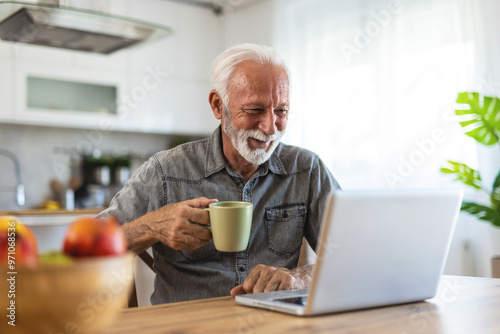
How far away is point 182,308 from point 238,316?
133 mm

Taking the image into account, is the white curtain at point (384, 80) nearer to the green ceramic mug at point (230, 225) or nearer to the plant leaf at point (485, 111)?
the plant leaf at point (485, 111)

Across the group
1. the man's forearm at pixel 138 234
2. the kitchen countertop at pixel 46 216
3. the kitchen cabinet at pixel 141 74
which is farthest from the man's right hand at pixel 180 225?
the kitchen cabinet at pixel 141 74

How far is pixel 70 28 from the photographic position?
2447 mm

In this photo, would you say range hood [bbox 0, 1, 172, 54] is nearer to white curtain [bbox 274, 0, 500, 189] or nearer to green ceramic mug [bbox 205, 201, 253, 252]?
green ceramic mug [bbox 205, 201, 253, 252]

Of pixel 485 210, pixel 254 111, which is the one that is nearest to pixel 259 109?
pixel 254 111

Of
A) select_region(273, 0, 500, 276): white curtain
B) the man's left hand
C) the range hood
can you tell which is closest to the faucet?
the range hood

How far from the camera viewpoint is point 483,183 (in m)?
3.02

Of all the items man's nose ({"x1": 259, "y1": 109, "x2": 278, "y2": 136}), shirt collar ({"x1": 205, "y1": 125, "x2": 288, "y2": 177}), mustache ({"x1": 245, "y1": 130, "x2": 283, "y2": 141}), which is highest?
man's nose ({"x1": 259, "y1": 109, "x2": 278, "y2": 136})

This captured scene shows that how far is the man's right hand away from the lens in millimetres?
1143

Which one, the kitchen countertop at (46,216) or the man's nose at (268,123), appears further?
the kitchen countertop at (46,216)

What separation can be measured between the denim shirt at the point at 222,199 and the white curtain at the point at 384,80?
183 centimetres

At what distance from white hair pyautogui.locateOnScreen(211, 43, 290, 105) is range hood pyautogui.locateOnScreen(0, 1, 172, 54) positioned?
97 cm

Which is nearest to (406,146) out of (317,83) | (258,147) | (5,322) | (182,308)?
(317,83)

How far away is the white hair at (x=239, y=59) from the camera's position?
1635 mm
